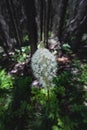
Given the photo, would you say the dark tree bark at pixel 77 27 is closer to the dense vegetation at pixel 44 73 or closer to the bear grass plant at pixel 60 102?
the dense vegetation at pixel 44 73

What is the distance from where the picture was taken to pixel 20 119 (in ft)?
16.5

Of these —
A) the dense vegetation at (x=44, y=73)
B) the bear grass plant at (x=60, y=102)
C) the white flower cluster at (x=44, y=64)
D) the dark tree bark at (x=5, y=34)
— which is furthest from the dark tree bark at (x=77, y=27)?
the white flower cluster at (x=44, y=64)

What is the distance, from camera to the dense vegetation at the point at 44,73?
4477 mm

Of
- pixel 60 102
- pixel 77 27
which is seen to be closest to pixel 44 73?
pixel 60 102

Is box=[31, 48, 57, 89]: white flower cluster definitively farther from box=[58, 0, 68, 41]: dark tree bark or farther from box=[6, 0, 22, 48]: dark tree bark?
box=[6, 0, 22, 48]: dark tree bark

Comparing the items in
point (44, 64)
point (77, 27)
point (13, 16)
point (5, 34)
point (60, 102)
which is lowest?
point (60, 102)

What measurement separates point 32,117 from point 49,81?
1.05 meters

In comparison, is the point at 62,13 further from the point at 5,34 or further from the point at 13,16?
the point at 5,34

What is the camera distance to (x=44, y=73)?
403 cm

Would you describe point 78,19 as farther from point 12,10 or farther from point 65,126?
point 65,126

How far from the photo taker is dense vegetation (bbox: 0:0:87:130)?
14.7 feet

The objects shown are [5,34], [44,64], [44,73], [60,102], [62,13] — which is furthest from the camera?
[5,34]

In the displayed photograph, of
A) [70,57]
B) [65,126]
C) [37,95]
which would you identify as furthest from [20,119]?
[70,57]

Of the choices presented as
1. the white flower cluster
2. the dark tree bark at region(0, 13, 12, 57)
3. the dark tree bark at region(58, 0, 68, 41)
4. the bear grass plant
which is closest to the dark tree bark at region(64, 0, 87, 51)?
the dark tree bark at region(58, 0, 68, 41)
